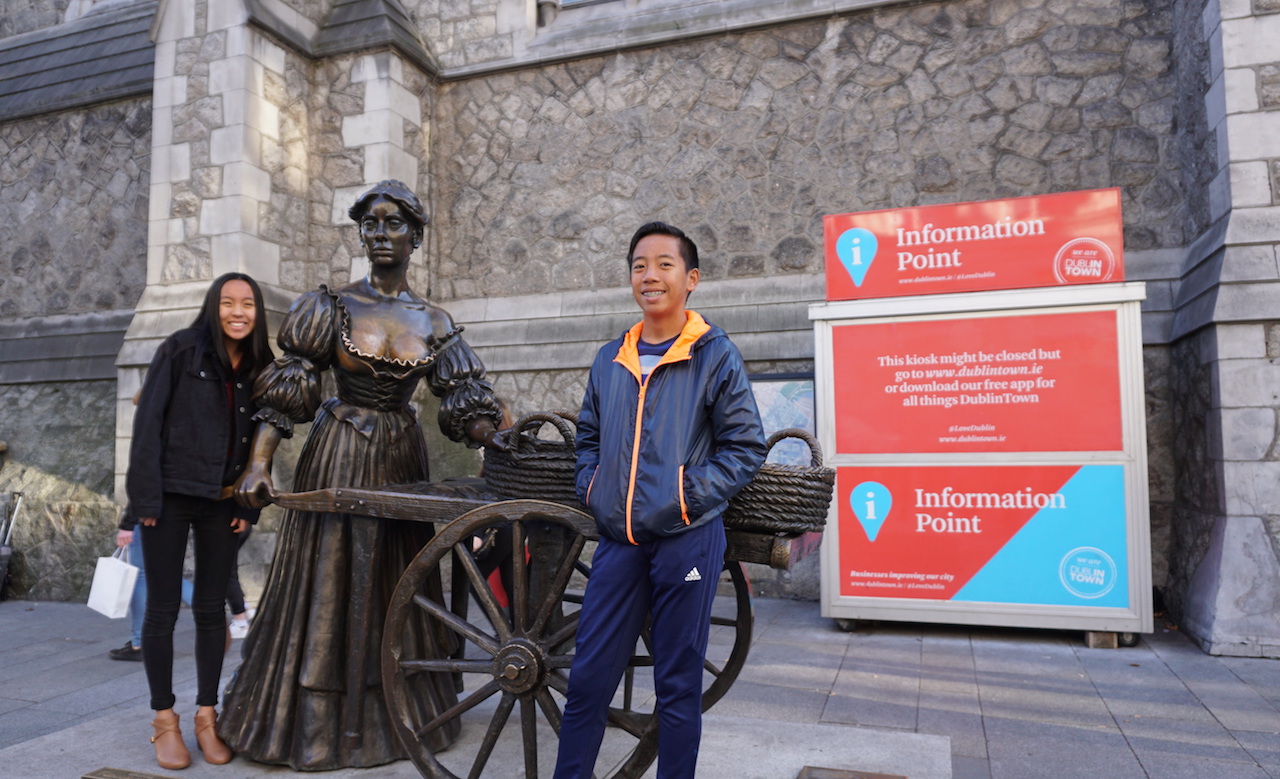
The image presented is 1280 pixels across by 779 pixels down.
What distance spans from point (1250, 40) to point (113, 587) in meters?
6.93

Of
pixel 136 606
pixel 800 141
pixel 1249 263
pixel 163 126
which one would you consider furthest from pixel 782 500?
pixel 163 126

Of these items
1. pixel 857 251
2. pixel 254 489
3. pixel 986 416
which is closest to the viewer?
pixel 254 489

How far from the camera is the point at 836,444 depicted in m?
5.44

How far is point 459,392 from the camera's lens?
10.6 feet

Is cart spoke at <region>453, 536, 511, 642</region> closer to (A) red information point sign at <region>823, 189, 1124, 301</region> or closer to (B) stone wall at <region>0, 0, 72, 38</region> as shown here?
(A) red information point sign at <region>823, 189, 1124, 301</region>

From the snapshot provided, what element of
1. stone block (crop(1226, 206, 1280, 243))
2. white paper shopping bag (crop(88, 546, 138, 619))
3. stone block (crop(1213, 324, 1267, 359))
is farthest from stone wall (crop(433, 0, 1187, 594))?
white paper shopping bag (crop(88, 546, 138, 619))

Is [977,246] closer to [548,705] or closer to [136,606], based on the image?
[548,705]

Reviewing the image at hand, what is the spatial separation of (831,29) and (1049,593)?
181 inches

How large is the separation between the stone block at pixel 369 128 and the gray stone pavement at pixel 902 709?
4189mm

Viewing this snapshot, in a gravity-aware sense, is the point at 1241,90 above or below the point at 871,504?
above

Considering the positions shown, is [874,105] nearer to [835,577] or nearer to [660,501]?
[835,577]

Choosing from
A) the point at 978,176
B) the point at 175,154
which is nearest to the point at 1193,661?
the point at 978,176

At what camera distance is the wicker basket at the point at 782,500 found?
236cm

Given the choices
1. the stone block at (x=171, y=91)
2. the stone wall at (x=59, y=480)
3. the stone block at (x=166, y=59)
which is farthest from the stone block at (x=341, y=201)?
the stone wall at (x=59, y=480)
